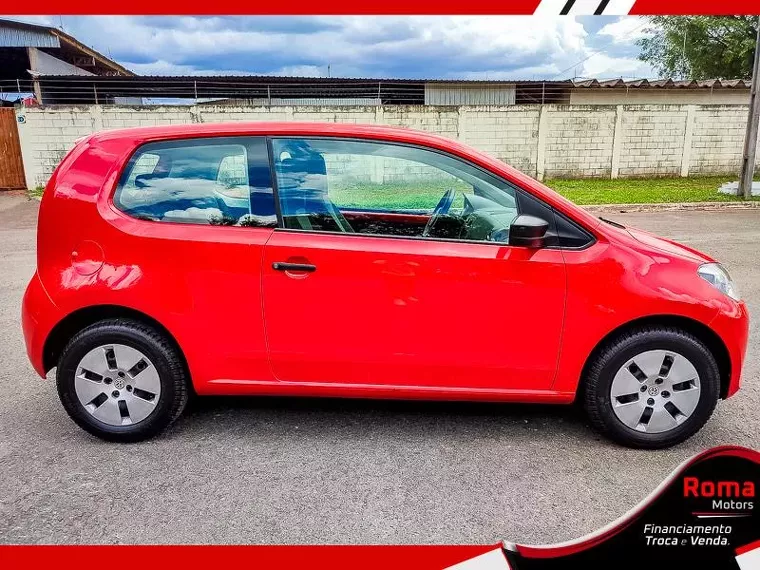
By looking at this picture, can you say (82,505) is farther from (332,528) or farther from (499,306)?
(499,306)

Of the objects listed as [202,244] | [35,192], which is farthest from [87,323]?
[35,192]

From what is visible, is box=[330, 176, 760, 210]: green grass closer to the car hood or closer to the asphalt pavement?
the car hood

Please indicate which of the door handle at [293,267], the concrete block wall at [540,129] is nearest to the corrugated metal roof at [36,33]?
the concrete block wall at [540,129]

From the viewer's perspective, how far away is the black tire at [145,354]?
3.30m

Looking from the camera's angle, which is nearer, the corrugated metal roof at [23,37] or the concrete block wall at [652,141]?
the concrete block wall at [652,141]

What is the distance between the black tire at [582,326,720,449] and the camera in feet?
10.5

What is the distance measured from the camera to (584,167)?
18.9m

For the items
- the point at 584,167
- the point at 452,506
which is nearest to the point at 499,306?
the point at 452,506

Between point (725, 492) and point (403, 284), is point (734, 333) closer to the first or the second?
point (725, 492)

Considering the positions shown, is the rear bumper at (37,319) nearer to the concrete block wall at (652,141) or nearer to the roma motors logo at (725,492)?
the roma motors logo at (725,492)

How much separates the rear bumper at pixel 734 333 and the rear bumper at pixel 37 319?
140 inches

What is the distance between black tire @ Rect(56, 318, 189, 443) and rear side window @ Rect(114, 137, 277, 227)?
639 mm

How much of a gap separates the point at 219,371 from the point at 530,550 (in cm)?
195

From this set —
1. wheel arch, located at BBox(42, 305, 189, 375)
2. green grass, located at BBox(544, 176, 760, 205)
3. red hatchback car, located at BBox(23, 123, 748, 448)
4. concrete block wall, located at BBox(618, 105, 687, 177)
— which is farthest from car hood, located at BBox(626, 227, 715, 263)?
concrete block wall, located at BBox(618, 105, 687, 177)
